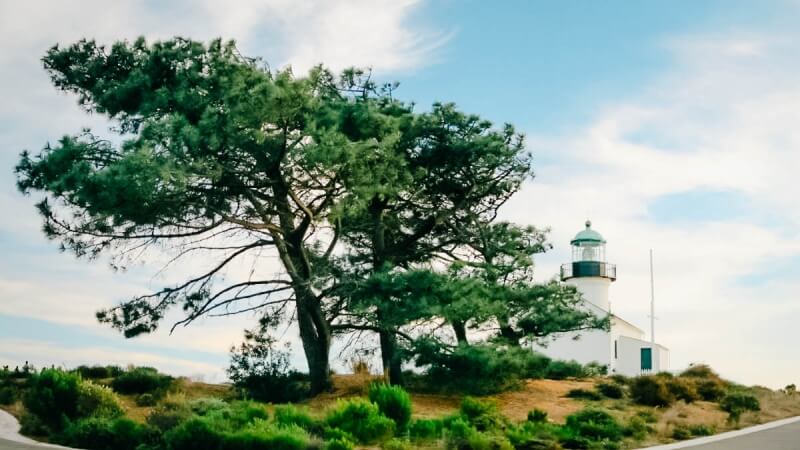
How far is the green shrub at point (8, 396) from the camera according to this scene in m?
15.7

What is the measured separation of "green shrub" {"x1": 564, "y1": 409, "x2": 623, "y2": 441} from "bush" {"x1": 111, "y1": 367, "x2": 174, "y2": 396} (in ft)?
26.9

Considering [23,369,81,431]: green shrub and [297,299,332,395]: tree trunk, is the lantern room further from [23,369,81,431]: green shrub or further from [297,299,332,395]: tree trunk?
[23,369,81,431]: green shrub

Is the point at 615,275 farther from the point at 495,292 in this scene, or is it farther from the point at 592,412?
the point at 592,412

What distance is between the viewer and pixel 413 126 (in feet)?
59.8

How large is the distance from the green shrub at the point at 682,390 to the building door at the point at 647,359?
20173mm

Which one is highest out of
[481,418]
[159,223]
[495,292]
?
[159,223]

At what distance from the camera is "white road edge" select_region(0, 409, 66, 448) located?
12.0 m

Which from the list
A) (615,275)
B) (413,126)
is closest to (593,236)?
(615,275)

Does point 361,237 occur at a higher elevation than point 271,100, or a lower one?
lower

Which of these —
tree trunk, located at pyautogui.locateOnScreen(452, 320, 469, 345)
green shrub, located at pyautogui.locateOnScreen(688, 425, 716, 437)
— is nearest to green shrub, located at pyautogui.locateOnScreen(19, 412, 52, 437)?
tree trunk, located at pyautogui.locateOnScreen(452, 320, 469, 345)

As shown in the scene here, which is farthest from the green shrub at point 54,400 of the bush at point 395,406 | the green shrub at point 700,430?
the green shrub at point 700,430

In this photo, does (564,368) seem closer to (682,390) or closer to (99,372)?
(682,390)

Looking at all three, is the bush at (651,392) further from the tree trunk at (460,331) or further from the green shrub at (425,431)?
the green shrub at (425,431)

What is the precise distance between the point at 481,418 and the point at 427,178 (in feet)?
25.7
